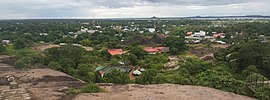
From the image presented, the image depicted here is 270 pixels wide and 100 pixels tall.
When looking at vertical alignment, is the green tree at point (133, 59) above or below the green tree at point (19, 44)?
above

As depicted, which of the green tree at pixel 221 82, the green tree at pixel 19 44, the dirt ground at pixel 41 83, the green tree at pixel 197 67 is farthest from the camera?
the green tree at pixel 19 44

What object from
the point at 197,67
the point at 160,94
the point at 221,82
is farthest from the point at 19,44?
the point at 221,82

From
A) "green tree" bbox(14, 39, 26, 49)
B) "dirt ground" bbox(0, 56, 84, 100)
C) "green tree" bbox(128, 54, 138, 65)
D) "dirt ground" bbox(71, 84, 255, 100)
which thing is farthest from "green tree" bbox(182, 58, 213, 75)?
"green tree" bbox(14, 39, 26, 49)

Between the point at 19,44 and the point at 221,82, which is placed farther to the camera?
the point at 19,44

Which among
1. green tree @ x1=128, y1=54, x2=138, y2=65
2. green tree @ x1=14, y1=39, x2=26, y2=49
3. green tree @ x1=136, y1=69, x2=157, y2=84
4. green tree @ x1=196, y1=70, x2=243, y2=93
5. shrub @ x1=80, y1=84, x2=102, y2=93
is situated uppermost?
shrub @ x1=80, y1=84, x2=102, y2=93

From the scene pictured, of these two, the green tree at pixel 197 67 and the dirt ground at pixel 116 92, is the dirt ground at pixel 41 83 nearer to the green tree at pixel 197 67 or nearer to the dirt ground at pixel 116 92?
the dirt ground at pixel 116 92

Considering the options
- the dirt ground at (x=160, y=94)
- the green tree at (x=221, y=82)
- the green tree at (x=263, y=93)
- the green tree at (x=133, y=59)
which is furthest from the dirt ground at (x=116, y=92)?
the green tree at (x=133, y=59)

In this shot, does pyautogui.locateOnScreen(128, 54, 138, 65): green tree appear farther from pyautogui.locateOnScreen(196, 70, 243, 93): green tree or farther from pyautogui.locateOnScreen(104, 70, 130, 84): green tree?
pyautogui.locateOnScreen(196, 70, 243, 93): green tree

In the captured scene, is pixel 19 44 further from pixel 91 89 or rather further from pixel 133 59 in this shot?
pixel 91 89
